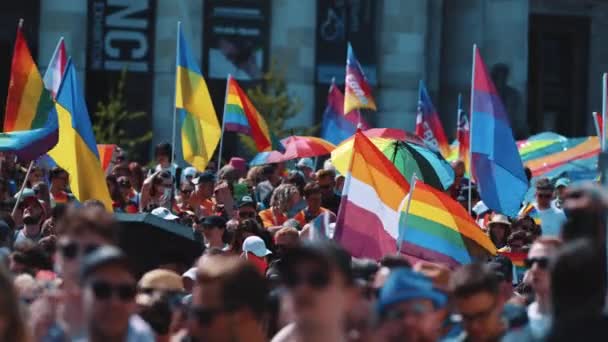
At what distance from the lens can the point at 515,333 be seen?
22.0 ft

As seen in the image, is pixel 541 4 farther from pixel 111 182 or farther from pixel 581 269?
pixel 581 269

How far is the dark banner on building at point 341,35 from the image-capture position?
111 feet

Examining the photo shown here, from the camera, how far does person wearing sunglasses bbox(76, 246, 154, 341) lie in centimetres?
609

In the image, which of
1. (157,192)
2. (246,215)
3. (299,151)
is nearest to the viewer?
(246,215)

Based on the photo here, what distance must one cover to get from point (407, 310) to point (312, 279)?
52 centimetres

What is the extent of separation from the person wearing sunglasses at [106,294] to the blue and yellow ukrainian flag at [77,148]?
6.21 m

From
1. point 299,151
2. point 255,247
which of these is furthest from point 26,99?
point 299,151

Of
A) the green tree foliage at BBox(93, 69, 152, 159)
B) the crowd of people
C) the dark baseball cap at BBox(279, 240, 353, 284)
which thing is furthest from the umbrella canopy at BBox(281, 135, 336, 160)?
the dark baseball cap at BBox(279, 240, 353, 284)

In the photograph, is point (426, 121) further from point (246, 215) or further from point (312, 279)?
point (312, 279)

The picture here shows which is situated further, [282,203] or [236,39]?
[236,39]

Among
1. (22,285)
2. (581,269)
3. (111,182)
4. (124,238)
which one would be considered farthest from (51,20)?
(581,269)

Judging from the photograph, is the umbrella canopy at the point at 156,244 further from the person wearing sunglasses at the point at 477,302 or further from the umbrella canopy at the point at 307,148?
the umbrella canopy at the point at 307,148

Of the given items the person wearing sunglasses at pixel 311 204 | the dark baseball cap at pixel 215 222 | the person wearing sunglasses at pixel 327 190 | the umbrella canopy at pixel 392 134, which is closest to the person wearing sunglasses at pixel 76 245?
the dark baseball cap at pixel 215 222

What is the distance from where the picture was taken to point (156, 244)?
10.9 m
